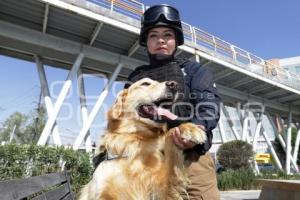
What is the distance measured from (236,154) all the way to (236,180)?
337 centimetres

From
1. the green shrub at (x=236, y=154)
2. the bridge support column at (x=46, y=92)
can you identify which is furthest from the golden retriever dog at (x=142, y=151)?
the green shrub at (x=236, y=154)

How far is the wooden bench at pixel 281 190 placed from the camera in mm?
8777

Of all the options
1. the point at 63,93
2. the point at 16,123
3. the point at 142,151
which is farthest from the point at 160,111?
the point at 16,123

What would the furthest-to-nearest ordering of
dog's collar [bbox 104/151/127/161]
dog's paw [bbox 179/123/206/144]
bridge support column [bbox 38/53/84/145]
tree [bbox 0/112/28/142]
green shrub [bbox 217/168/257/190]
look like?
tree [bbox 0/112/28/142], green shrub [bbox 217/168/257/190], bridge support column [bbox 38/53/84/145], dog's collar [bbox 104/151/127/161], dog's paw [bbox 179/123/206/144]

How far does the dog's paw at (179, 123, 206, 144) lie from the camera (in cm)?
241

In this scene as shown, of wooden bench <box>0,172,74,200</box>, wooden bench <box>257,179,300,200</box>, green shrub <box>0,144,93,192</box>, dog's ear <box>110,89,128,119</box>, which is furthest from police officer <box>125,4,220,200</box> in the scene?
green shrub <box>0,144,93,192</box>

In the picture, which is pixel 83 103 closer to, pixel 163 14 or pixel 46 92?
pixel 46 92

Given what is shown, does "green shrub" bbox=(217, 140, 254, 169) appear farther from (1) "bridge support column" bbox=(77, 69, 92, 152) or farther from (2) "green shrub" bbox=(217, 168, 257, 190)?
(1) "bridge support column" bbox=(77, 69, 92, 152)

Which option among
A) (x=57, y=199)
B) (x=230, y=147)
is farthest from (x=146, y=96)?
(x=230, y=147)

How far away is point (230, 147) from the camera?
25328mm

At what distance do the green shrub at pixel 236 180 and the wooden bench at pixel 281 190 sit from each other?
422 inches

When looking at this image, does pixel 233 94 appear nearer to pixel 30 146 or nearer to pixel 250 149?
pixel 250 149

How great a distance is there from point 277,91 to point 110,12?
1928 cm

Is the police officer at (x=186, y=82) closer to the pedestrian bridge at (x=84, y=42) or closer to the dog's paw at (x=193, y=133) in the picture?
the dog's paw at (x=193, y=133)
